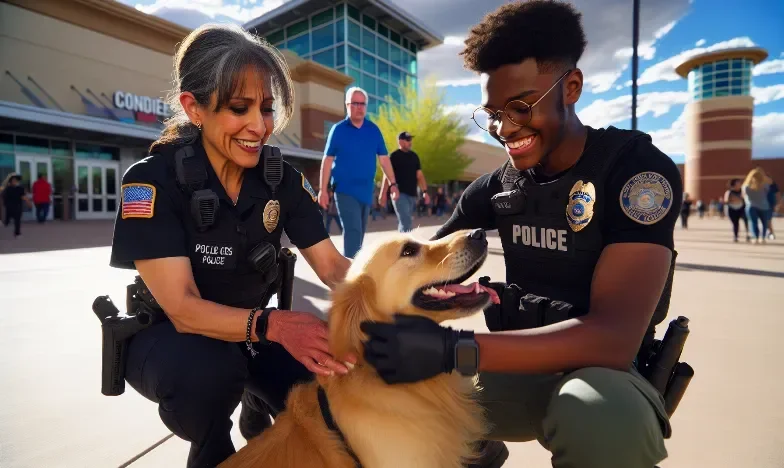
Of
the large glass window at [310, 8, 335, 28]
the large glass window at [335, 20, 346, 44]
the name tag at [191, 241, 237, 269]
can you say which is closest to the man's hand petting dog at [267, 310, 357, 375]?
the name tag at [191, 241, 237, 269]

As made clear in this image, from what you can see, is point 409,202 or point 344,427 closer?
point 344,427

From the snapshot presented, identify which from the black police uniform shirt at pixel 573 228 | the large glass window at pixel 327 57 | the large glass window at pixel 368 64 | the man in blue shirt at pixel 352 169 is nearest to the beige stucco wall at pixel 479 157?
the large glass window at pixel 368 64

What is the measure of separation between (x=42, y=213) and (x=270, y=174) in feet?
62.5

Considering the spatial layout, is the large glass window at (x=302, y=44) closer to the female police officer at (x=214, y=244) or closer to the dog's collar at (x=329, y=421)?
the female police officer at (x=214, y=244)

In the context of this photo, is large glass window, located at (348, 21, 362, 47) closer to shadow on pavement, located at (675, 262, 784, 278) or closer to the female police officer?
shadow on pavement, located at (675, 262, 784, 278)

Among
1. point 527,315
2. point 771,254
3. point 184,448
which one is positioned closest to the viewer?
point 527,315

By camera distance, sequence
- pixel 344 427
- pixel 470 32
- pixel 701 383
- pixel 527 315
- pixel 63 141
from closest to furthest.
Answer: pixel 344 427 → pixel 527 315 → pixel 470 32 → pixel 701 383 → pixel 63 141

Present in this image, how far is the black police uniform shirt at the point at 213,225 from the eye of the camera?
6.01ft

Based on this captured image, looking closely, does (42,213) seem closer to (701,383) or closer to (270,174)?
(270,174)

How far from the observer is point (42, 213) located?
55.1 ft

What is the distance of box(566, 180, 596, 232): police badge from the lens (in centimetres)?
173

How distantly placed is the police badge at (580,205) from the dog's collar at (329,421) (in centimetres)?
115

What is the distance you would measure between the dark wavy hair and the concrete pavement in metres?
1.05

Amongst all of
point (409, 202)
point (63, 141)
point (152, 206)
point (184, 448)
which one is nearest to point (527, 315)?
point (152, 206)
